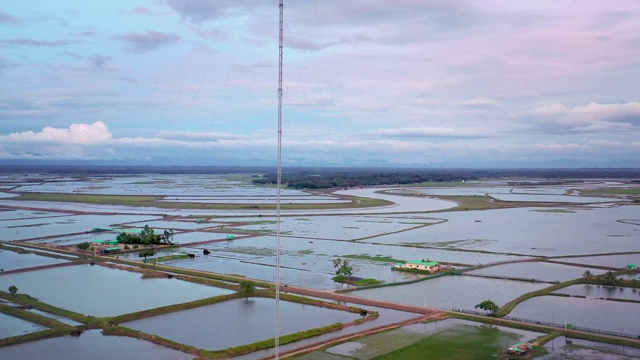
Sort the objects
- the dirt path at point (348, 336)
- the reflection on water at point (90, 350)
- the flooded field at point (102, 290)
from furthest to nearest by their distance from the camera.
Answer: the flooded field at point (102, 290) → the dirt path at point (348, 336) → the reflection on water at point (90, 350)

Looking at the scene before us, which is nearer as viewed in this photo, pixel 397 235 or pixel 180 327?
pixel 180 327

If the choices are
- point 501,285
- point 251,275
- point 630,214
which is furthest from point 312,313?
point 630,214

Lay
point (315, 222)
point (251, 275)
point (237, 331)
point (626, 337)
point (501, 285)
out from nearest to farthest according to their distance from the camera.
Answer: point (626, 337) → point (237, 331) → point (501, 285) → point (251, 275) → point (315, 222)

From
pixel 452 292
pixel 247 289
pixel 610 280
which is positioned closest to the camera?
pixel 247 289

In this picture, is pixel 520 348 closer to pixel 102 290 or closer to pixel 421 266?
pixel 421 266

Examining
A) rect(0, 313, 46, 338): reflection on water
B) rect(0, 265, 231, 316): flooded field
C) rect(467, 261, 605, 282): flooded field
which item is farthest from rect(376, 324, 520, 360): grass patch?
rect(0, 313, 46, 338): reflection on water

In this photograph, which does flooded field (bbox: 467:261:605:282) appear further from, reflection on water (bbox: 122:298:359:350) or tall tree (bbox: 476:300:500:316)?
reflection on water (bbox: 122:298:359:350)

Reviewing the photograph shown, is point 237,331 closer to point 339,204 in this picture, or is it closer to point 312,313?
Result: point 312,313

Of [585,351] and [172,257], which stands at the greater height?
[585,351]

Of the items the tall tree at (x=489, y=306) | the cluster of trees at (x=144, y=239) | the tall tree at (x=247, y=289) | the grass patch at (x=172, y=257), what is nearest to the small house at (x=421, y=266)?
the tall tree at (x=489, y=306)

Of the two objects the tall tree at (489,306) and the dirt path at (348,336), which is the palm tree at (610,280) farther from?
the dirt path at (348,336)

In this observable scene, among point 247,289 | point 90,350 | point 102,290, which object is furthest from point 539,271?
point 90,350
